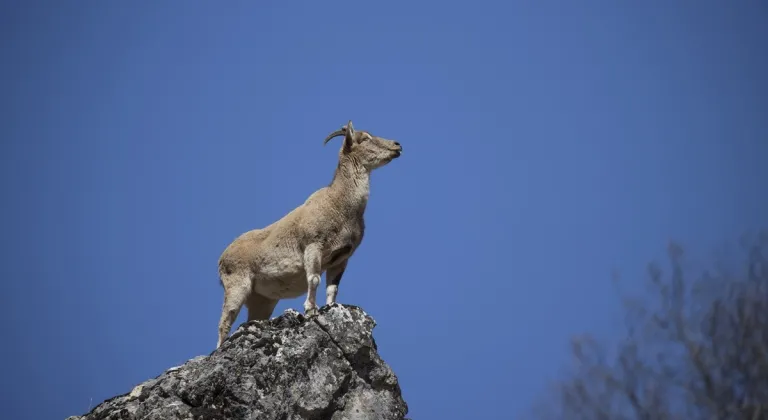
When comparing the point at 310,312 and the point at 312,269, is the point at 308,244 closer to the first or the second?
the point at 312,269

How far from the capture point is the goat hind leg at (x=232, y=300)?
1358cm

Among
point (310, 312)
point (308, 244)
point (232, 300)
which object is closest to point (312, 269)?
point (308, 244)

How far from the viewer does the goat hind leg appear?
535 inches

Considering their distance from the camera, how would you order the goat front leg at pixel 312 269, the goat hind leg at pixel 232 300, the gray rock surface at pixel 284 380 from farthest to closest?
the goat hind leg at pixel 232 300, the goat front leg at pixel 312 269, the gray rock surface at pixel 284 380

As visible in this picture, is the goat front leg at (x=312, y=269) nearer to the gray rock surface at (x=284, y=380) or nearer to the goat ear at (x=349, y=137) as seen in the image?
the gray rock surface at (x=284, y=380)

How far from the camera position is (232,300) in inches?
537

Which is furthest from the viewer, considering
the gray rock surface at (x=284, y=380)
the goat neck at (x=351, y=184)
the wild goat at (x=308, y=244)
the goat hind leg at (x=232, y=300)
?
the goat hind leg at (x=232, y=300)

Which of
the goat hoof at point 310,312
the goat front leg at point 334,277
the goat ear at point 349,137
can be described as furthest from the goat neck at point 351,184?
the goat hoof at point 310,312

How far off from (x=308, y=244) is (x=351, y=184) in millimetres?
1390

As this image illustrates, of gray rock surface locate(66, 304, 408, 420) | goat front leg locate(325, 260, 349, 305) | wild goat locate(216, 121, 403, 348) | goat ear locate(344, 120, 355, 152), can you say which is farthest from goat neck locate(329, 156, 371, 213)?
gray rock surface locate(66, 304, 408, 420)

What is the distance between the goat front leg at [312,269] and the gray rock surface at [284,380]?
921mm

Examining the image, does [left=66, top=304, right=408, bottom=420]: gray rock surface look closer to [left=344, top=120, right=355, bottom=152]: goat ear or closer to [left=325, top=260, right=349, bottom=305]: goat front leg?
[left=325, top=260, right=349, bottom=305]: goat front leg

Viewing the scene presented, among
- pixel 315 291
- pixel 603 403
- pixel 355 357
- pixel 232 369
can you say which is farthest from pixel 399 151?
pixel 603 403

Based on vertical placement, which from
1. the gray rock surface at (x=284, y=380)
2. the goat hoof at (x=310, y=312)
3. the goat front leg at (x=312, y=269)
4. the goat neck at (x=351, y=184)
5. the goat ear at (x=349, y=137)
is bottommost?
→ the gray rock surface at (x=284, y=380)
